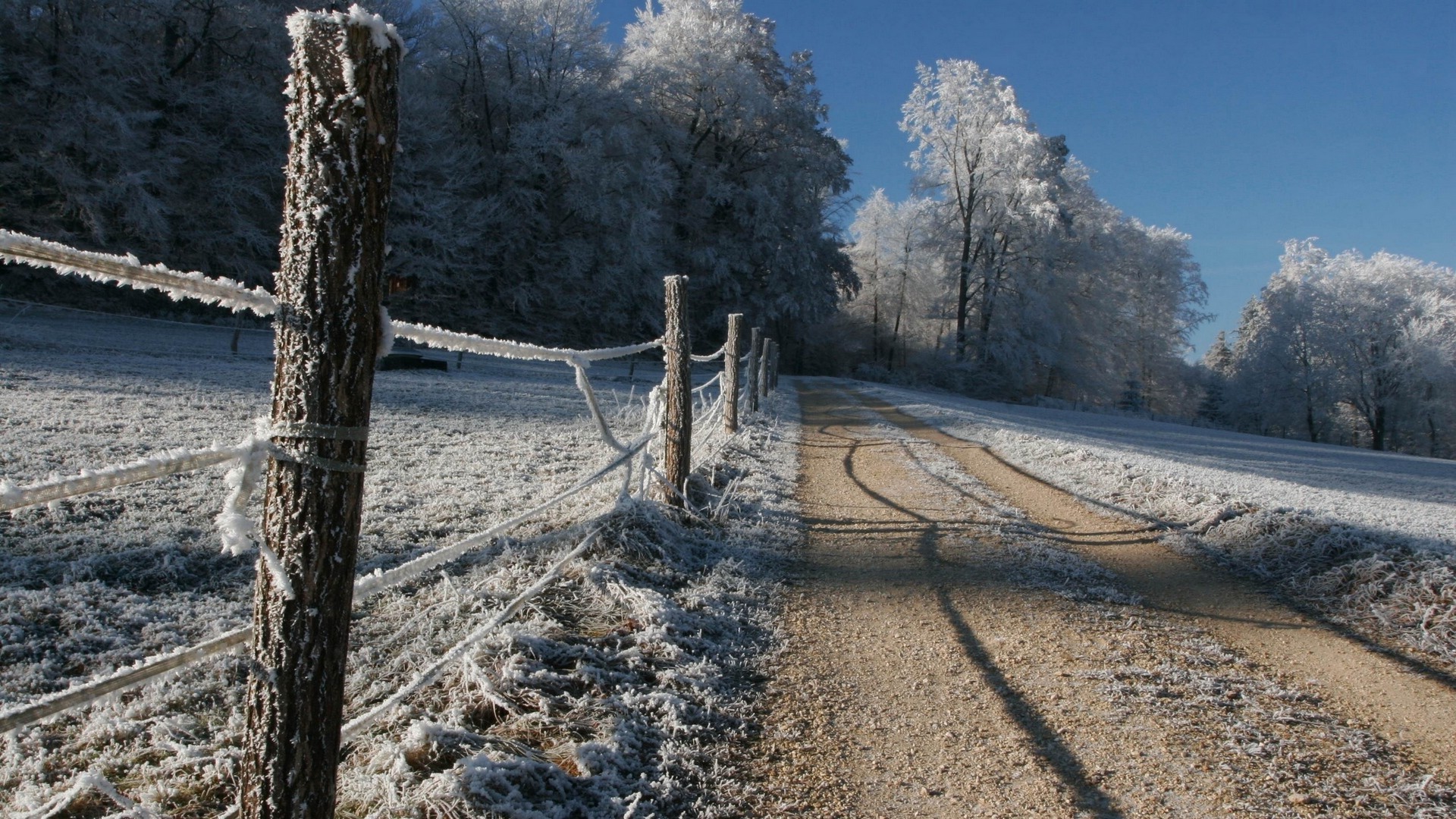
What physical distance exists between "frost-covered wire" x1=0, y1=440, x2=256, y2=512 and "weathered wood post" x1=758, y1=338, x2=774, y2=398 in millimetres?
11865

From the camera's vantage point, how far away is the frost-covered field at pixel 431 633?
2.26 meters

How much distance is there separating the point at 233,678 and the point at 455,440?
5.44 m

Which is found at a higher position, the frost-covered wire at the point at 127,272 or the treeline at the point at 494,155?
the treeline at the point at 494,155

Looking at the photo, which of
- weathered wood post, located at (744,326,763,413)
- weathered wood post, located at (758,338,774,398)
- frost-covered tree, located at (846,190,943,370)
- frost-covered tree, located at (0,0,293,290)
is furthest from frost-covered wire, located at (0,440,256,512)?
frost-covered tree, located at (846,190,943,370)

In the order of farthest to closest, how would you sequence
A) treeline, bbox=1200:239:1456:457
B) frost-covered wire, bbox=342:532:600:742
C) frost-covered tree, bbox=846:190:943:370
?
frost-covered tree, bbox=846:190:943:370 → treeline, bbox=1200:239:1456:457 → frost-covered wire, bbox=342:532:600:742

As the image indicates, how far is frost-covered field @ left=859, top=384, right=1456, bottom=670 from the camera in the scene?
13.8ft

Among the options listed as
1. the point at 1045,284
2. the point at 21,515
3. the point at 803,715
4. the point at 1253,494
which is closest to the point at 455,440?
the point at 21,515

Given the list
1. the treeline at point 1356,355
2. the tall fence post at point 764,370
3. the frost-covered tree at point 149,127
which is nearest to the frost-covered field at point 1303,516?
the tall fence post at point 764,370

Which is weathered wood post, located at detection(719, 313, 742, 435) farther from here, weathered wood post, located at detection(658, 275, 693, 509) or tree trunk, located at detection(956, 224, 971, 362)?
tree trunk, located at detection(956, 224, 971, 362)

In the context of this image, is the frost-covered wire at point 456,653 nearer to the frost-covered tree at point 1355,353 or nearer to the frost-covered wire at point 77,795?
the frost-covered wire at point 77,795

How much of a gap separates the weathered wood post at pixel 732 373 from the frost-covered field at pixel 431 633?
7.00ft

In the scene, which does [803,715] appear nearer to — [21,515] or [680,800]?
[680,800]

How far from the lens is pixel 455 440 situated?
8.07m

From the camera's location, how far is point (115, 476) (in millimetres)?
1453
